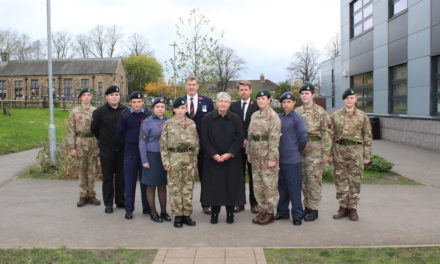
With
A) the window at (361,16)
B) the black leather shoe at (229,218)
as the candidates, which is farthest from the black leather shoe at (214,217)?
the window at (361,16)

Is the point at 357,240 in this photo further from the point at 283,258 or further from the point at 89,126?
the point at 89,126

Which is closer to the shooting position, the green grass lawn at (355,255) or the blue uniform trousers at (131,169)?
the green grass lawn at (355,255)

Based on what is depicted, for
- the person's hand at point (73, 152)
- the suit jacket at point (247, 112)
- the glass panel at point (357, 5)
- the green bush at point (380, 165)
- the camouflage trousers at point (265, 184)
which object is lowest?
the green bush at point (380, 165)

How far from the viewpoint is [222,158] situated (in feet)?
17.8

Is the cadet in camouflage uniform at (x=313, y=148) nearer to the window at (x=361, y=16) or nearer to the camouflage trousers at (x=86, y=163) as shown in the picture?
the camouflage trousers at (x=86, y=163)

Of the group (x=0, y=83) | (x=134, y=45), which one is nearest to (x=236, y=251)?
(x=0, y=83)

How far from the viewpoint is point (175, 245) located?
4738 mm

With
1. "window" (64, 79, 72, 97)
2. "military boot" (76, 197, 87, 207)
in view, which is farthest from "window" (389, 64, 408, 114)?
"window" (64, 79, 72, 97)

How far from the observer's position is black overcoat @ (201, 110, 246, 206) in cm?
550

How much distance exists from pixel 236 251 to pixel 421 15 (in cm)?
1296

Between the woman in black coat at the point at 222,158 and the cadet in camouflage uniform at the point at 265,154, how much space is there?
207mm

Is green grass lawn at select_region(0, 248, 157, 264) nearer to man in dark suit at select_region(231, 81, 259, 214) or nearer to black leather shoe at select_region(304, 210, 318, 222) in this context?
man in dark suit at select_region(231, 81, 259, 214)

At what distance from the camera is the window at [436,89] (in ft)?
43.4

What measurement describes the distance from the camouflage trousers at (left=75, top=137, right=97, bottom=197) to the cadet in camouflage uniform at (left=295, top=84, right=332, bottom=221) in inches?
138
